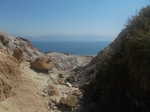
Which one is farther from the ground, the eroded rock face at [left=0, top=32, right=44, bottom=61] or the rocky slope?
the eroded rock face at [left=0, top=32, right=44, bottom=61]

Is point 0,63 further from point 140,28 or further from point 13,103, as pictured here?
point 140,28

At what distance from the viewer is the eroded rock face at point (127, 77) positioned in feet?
20.0

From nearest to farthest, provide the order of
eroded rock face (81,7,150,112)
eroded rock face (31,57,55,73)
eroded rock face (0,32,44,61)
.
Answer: eroded rock face (81,7,150,112) < eroded rock face (31,57,55,73) < eroded rock face (0,32,44,61)

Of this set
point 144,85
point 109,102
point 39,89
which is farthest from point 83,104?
point 144,85

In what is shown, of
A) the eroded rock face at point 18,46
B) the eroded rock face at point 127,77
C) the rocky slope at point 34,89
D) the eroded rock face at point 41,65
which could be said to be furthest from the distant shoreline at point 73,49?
the eroded rock face at point 127,77

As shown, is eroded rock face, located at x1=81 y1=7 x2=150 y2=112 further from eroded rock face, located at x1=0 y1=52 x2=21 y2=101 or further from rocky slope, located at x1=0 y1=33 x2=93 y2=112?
eroded rock face, located at x1=0 y1=52 x2=21 y2=101

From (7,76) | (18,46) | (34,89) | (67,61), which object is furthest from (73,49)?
(7,76)

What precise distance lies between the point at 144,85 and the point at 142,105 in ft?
2.19

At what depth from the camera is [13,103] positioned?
26.1 ft

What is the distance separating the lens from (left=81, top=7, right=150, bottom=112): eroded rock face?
20.0 feet

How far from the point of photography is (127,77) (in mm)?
6906

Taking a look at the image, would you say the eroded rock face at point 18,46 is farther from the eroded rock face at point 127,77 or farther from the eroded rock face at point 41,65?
the eroded rock face at point 127,77

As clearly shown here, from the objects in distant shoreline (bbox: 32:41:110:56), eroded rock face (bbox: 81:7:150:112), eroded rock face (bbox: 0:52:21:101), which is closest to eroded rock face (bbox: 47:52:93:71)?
distant shoreline (bbox: 32:41:110:56)

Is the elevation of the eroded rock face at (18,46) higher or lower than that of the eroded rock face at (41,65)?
higher
